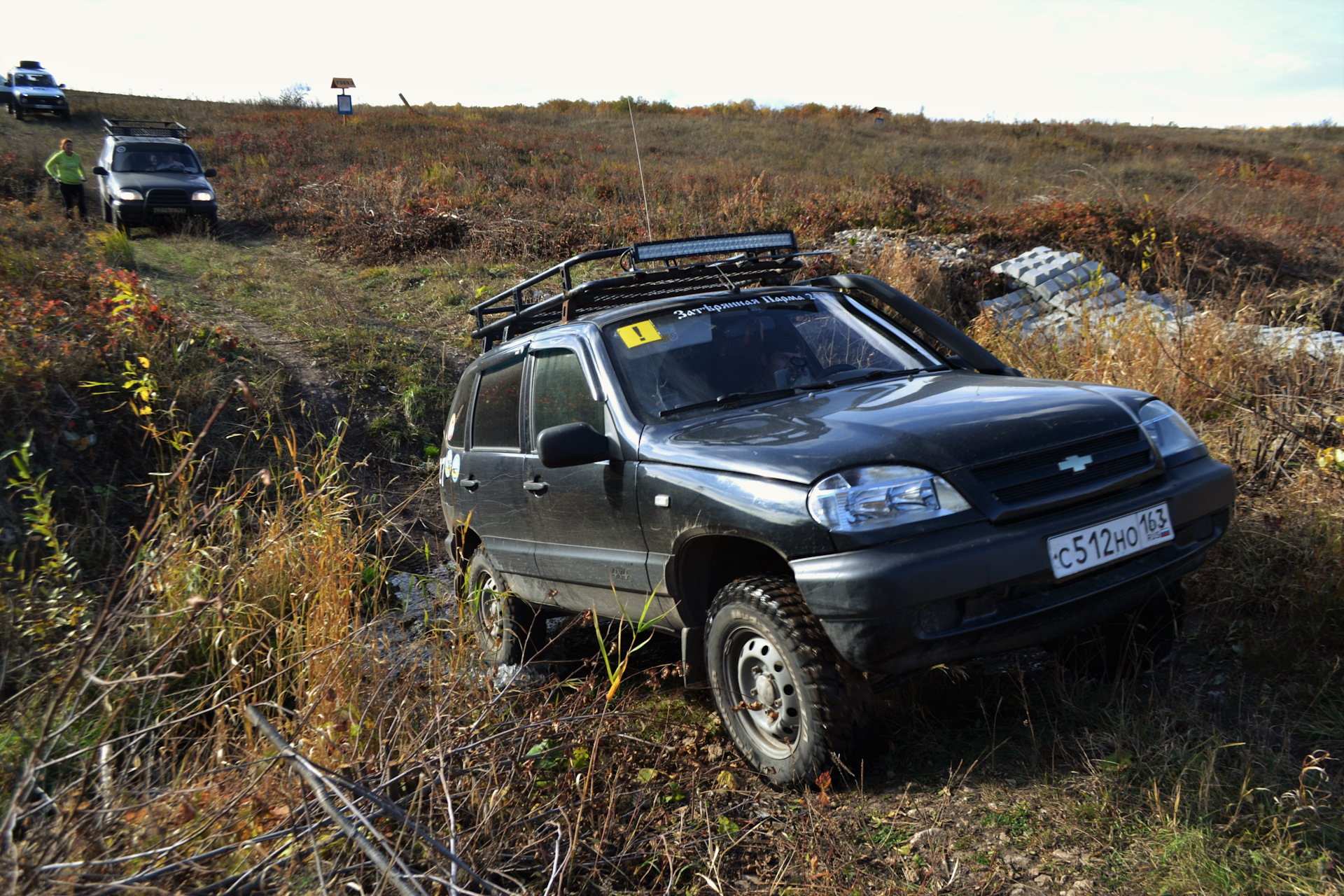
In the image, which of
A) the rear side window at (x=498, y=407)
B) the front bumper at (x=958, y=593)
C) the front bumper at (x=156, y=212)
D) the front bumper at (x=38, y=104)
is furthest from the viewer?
the front bumper at (x=38, y=104)

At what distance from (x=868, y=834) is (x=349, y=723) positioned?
1638mm

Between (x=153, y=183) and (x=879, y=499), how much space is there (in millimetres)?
16733

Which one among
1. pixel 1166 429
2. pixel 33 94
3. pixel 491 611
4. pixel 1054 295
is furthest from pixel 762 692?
pixel 33 94

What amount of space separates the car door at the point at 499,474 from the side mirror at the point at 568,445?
2.88 feet

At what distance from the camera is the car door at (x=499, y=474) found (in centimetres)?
436

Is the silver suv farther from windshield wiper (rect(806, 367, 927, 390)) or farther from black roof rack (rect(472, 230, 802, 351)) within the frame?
windshield wiper (rect(806, 367, 927, 390))

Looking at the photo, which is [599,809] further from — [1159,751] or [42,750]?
[1159,751]

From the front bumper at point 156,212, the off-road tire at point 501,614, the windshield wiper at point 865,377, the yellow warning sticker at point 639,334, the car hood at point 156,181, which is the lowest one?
the off-road tire at point 501,614

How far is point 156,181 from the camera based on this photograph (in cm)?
1572

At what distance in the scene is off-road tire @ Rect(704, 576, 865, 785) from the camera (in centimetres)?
281

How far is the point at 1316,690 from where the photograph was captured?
3221 millimetres

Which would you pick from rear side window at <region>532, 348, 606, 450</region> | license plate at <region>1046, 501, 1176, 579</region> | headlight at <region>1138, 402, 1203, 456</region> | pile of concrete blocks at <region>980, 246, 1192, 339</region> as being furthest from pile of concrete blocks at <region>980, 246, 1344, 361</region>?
rear side window at <region>532, 348, 606, 450</region>

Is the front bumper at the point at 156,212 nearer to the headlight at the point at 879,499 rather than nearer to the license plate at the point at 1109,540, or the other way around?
the headlight at the point at 879,499

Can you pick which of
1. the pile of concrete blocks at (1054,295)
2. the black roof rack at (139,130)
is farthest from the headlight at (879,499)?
the black roof rack at (139,130)
